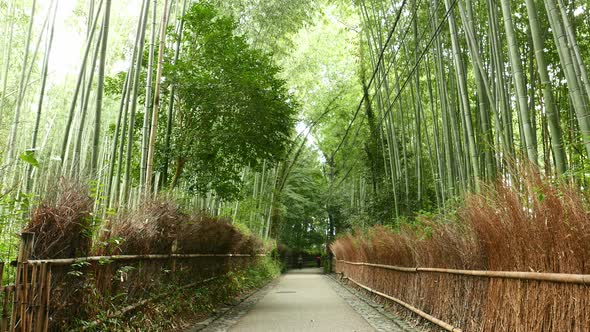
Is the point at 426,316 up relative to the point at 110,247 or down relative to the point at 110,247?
down

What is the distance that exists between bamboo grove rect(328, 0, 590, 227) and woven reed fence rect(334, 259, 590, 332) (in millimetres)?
608

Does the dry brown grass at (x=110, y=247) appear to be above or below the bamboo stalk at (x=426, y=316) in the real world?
above

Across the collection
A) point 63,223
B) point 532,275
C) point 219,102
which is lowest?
point 532,275

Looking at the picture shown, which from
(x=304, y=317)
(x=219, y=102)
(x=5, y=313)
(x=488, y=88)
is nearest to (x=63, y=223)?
(x=5, y=313)

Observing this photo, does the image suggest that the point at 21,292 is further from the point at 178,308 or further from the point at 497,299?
the point at 178,308

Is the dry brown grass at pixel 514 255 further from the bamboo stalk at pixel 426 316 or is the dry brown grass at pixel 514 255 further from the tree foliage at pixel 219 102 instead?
the tree foliage at pixel 219 102

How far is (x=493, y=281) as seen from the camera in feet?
10.7

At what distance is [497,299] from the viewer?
3.15 m

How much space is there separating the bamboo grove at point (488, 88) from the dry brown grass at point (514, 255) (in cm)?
21

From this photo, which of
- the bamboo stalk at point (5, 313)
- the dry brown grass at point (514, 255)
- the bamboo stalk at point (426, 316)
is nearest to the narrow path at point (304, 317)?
the bamboo stalk at point (426, 316)

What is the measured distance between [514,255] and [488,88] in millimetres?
2093

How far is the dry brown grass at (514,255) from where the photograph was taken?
227 cm

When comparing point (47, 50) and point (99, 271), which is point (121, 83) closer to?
point (47, 50)

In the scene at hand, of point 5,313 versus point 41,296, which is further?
point 41,296
